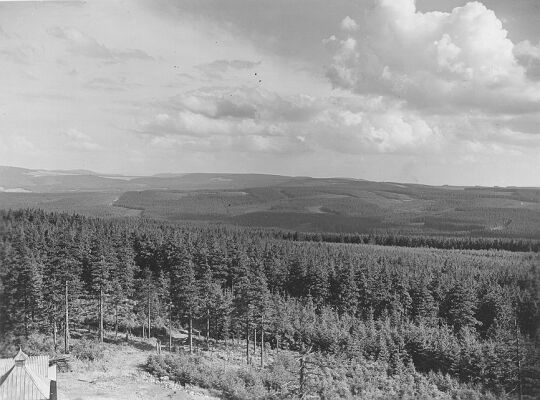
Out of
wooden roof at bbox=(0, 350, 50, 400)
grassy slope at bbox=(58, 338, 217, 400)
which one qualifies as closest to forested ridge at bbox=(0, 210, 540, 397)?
grassy slope at bbox=(58, 338, 217, 400)

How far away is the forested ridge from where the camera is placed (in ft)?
174

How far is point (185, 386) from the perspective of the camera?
43406mm

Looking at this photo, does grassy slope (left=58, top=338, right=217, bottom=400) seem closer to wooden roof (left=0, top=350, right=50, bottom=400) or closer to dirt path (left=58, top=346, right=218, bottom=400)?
dirt path (left=58, top=346, right=218, bottom=400)

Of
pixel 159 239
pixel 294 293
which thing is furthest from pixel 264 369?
pixel 159 239

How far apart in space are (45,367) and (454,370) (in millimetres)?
41019

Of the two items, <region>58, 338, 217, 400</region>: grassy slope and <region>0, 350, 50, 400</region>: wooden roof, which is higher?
<region>0, 350, 50, 400</region>: wooden roof

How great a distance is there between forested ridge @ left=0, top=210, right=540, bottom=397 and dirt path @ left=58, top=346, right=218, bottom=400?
9870 millimetres

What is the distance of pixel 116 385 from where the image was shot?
41.2m

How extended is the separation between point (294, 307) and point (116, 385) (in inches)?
1377

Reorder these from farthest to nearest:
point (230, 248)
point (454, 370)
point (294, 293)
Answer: point (230, 248)
point (294, 293)
point (454, 370)

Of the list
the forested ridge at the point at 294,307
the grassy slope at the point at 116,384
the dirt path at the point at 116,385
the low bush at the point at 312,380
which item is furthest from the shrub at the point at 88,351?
the low bush at the point at 312,380

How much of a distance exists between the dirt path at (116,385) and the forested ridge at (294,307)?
9870 mm

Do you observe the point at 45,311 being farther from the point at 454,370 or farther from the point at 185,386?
the point at 454,370

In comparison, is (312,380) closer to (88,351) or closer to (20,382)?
A: (88,351)
